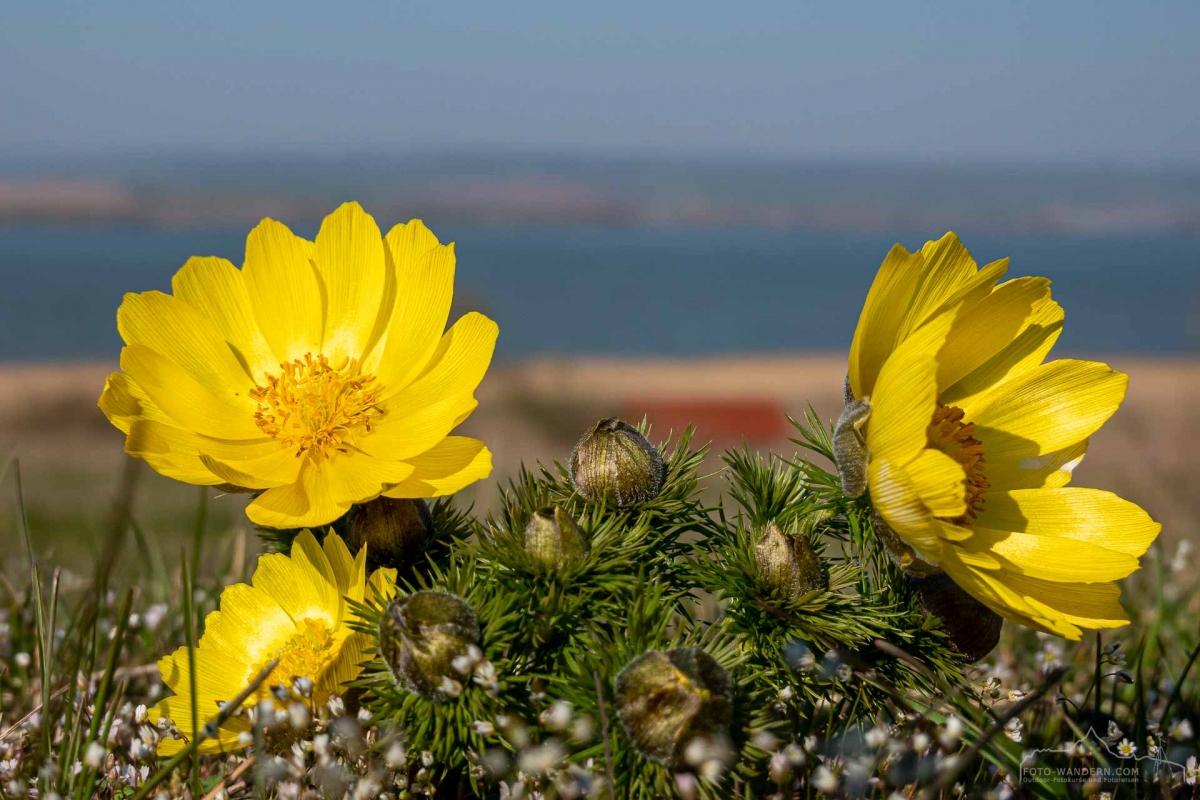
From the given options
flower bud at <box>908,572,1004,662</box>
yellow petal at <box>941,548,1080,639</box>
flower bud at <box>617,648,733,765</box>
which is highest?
yellow petal at <box>941,548,1080,639</box>

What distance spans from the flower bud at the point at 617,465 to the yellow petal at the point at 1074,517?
1.69ft

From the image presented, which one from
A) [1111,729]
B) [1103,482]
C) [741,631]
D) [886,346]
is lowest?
[1103,482]

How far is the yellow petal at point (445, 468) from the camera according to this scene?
165 cm

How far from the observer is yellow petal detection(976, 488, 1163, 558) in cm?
178

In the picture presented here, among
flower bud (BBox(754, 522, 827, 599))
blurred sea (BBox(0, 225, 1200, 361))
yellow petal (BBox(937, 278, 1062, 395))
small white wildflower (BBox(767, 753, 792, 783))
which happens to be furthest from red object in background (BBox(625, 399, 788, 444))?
small white wildflower (BBox(767, 753, 792, 783))

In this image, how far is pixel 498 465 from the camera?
30.3 ft

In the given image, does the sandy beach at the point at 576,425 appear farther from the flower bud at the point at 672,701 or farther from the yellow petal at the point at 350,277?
the flower bud at the point at 672,701

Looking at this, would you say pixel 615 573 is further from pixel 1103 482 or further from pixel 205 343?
pixel 1103 482

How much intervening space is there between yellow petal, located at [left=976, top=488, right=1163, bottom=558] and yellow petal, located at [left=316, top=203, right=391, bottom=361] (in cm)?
105

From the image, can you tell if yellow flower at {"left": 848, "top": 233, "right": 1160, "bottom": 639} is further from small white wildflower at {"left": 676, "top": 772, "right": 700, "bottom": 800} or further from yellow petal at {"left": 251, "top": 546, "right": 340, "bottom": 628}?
yellow petal at {"left": 251, "top": 546, "right": 340, "bottom": 628}

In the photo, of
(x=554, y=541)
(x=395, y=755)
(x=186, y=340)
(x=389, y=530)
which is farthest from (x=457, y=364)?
(x=395, y=755)

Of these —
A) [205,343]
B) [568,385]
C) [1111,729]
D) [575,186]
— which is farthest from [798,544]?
[575,186]

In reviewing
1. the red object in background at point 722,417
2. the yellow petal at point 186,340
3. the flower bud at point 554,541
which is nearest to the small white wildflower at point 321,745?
the flower bud at point 554,541

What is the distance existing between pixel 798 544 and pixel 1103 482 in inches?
278
